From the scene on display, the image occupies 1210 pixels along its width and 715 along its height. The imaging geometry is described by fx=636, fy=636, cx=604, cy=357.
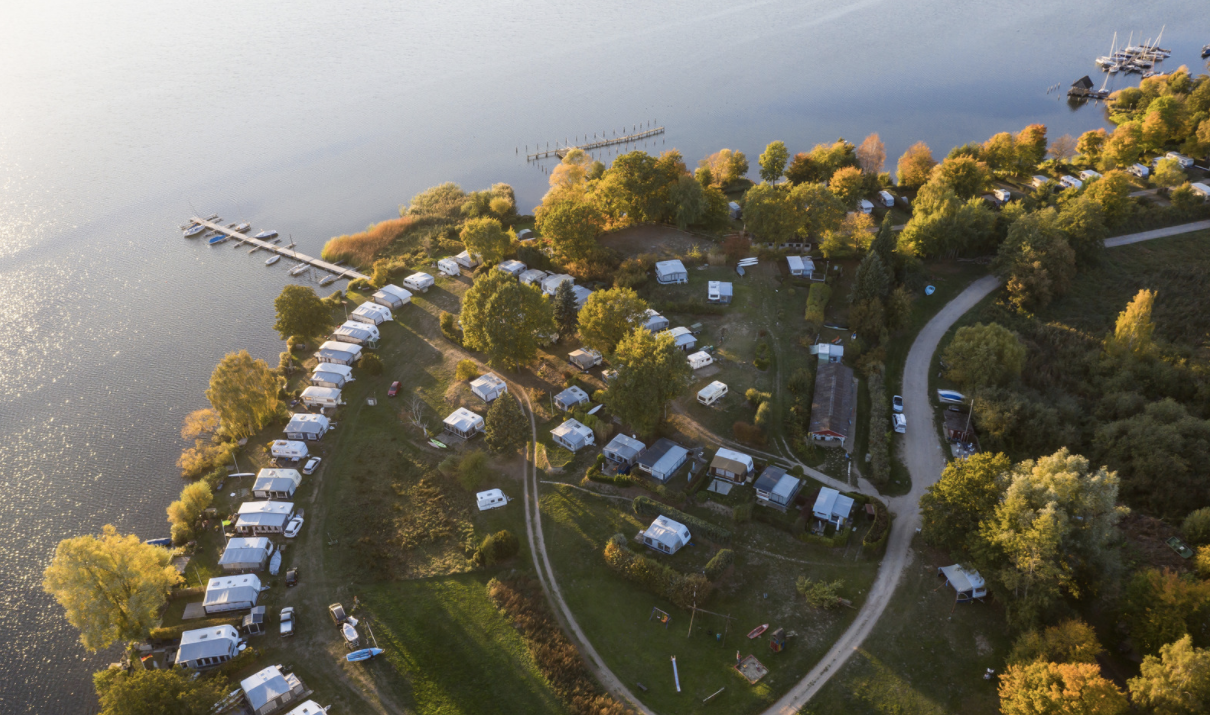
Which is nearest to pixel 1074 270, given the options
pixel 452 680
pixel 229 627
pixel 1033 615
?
pixel 1033 615

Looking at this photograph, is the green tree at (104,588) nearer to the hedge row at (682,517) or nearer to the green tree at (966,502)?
the hedge row at (682,517)

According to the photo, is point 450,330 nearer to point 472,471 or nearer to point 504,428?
point 504,428

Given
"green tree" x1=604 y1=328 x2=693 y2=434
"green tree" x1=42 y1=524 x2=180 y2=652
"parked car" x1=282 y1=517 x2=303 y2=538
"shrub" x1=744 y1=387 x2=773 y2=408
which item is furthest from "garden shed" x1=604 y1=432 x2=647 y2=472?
"green tree" x1=42 y1=524 x2=180 y2=652

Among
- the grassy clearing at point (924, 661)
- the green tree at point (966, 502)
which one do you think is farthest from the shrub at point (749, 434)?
the grassy clearing at point (924, 661)

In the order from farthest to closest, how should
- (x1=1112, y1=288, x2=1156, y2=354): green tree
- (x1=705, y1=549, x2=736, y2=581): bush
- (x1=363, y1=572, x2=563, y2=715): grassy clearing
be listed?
(x1=1112, y1=288, x2=1156, y2=354): green tree
(x1=705, y1=549, x2=736, y2=581): bush
(x1=363, y1=572, x2=563, y2=715): grassy clearing

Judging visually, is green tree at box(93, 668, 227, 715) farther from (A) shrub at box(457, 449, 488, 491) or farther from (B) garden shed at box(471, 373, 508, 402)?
(B) garden shed at box(471, 373, 508, 402)

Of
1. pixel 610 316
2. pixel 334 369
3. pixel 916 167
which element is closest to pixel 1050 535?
pixel 610 316

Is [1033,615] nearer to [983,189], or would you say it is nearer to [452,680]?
[452,680]
